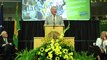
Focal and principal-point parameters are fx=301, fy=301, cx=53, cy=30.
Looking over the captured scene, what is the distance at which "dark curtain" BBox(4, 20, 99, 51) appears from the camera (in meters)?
10.1

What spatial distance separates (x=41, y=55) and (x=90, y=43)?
6.52 metres

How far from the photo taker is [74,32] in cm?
1019

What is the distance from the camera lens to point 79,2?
1112 cm

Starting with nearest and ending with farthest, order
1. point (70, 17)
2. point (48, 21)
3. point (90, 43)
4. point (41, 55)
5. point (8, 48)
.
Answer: point (41, 55) → point (48, 21) → point (8, 48) → point (90, 43) → point (70, 17)

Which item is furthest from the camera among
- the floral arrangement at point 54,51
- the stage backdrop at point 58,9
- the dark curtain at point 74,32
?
the stage backdrop at point 58,9

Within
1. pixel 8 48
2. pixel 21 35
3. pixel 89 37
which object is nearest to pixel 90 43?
pixel 89 37

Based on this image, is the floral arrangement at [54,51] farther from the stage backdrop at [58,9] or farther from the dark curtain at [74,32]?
the stage backdrop at [58,9]

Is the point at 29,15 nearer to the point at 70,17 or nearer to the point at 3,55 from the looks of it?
the point at 70,17

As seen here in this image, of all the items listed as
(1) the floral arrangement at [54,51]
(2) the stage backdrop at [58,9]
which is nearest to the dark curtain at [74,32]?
(2) the stage backdrop at [58,9]

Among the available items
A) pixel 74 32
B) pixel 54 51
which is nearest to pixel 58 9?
pixel 74 32

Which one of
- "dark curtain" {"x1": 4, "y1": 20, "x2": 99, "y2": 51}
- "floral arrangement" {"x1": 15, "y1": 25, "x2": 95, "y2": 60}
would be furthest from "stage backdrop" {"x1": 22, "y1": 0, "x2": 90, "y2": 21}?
"floral arrangement" {"x1": 15, "y1": 25, "x2": 95, "y2": 60}

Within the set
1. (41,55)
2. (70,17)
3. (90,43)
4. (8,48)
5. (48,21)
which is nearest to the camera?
(41,55)

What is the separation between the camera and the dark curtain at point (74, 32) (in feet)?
33.2

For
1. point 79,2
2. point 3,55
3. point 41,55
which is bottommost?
point 3,55
